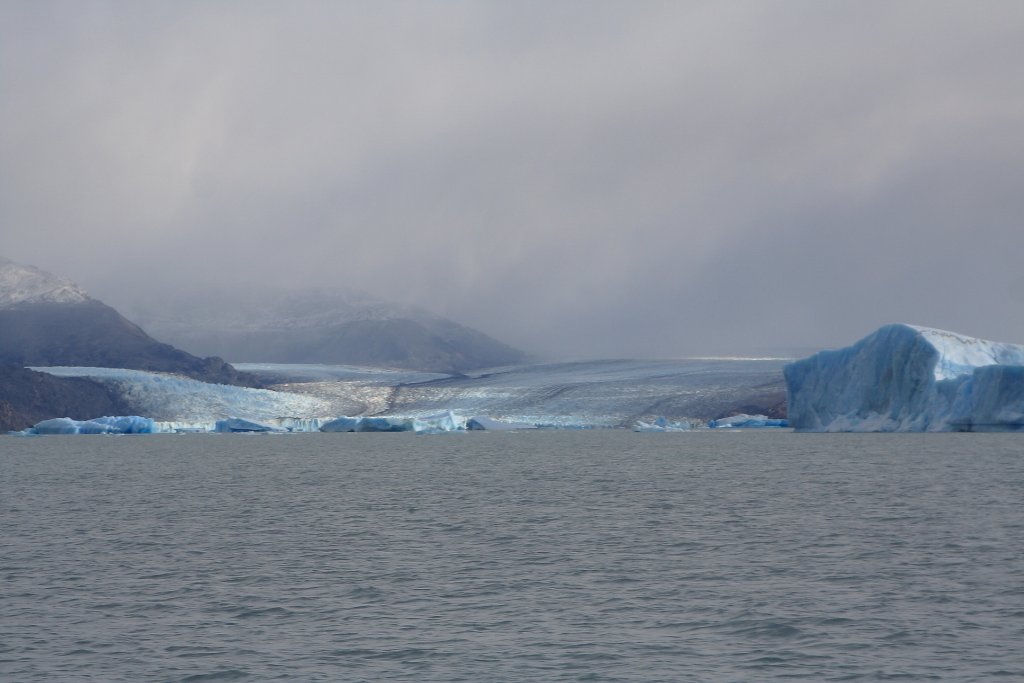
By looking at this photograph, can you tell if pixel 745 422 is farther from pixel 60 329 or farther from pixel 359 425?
pixel 60 329

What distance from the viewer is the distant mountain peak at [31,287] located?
13050cm

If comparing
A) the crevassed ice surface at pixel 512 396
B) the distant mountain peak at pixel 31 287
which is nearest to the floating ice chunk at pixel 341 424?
the crevassed ice surface at pixel 512 396

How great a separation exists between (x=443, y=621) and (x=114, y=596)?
13.1ft

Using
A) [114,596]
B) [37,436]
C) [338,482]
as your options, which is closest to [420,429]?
[37,436]

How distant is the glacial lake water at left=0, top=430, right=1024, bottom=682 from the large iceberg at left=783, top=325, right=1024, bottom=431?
16.2 m

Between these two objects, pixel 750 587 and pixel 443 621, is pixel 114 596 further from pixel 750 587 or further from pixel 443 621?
pixel 750 587

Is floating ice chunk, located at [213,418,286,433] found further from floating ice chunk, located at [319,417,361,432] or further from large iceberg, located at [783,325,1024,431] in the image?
large iceberg, located at [783,325,1024,431]

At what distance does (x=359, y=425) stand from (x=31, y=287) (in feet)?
258

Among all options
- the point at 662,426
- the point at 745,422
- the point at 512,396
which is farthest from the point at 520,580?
the point at 512,396

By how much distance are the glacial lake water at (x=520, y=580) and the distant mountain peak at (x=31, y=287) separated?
365 feet

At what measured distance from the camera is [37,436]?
249ft

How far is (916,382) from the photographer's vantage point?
45875 mm

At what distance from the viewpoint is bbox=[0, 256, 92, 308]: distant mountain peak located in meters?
130

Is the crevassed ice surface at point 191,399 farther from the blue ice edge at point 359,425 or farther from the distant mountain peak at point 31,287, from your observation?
the distant mountain peak at point 31,287
